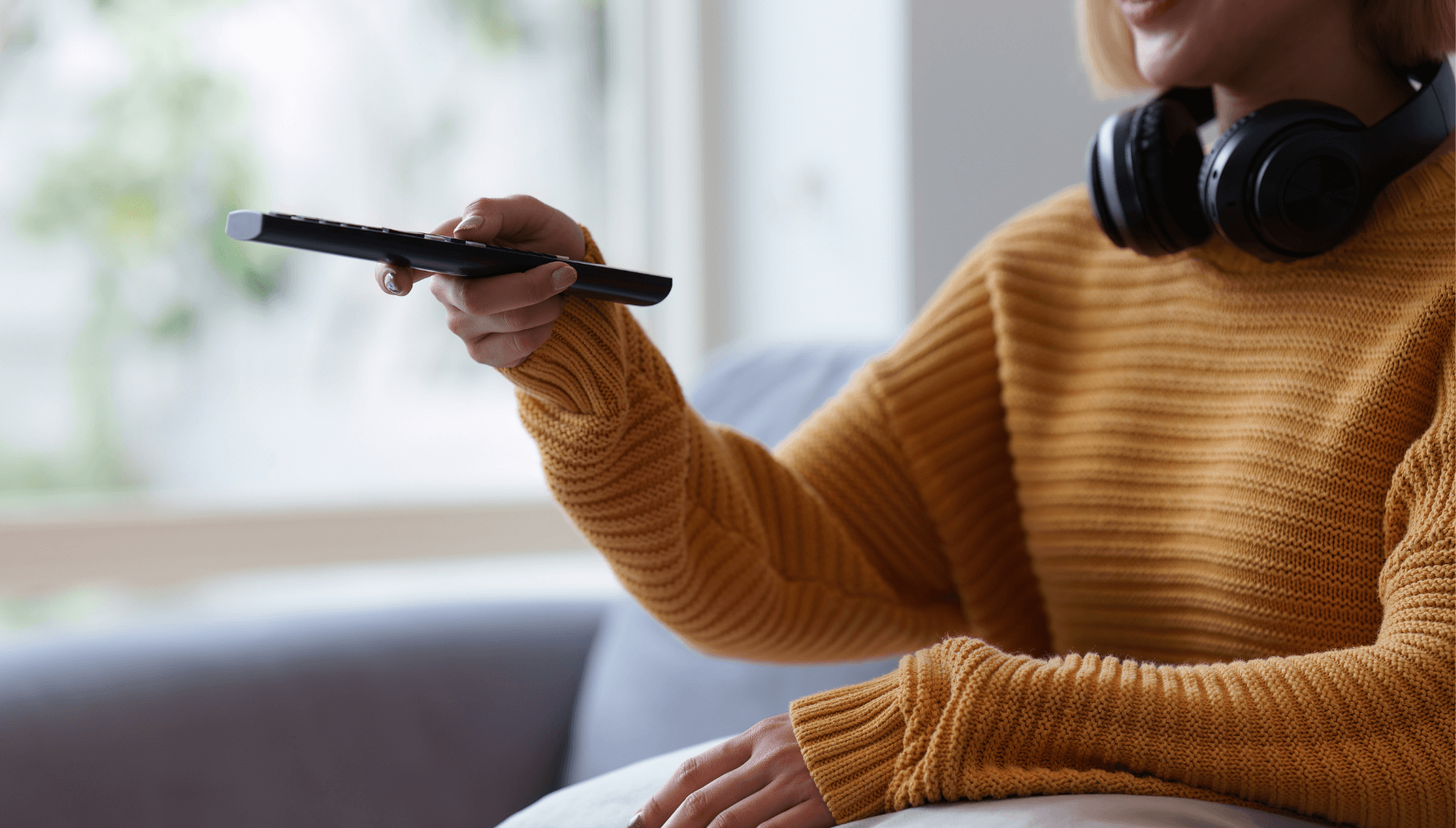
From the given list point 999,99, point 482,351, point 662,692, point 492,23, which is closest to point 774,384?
point 662,692

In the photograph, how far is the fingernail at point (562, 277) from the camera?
21.7 inches

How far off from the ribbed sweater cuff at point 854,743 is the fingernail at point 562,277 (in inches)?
9.7

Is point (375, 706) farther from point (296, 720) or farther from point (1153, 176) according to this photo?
point (1153, 176)

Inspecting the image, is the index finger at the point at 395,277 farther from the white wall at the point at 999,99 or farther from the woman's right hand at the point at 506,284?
the white wall at the point at 999,99

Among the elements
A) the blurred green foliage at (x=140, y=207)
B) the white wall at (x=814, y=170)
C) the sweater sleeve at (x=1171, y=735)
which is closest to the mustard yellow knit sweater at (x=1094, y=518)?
the sweater sleeve at (x=1171, y=735)

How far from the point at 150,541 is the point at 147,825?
787 millimetres

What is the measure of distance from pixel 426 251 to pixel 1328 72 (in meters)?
0.59

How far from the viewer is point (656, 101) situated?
1.86 meters

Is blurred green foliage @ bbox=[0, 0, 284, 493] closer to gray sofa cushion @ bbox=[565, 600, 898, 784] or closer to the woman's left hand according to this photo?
gray sofa cushion @ bbox=[565, 600, 898, 784]

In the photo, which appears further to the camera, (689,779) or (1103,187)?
(1103,187)

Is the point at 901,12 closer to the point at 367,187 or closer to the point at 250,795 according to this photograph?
the point at 367,187

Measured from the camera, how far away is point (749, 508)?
77 cm

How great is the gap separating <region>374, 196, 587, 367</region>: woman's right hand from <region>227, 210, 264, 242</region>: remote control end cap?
7 cm

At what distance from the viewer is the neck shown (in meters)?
0.71
